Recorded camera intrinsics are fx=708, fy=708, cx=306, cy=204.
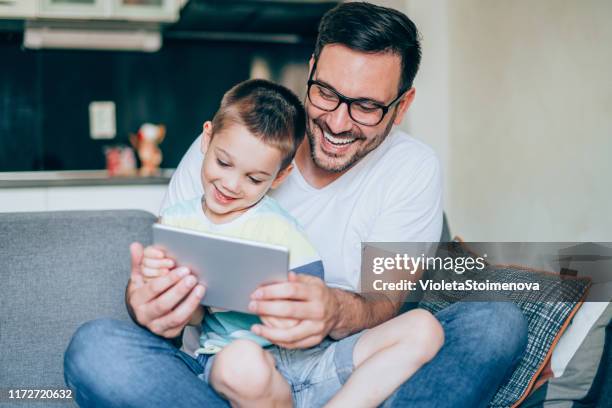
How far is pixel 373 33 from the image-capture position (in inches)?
63.6

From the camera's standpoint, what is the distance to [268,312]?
3.92 feet

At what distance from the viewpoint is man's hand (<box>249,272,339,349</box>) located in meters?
1.19

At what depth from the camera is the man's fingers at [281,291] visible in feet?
3.88

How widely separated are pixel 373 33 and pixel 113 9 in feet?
8.39

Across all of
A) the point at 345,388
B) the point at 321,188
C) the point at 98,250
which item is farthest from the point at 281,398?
the point at 98,250

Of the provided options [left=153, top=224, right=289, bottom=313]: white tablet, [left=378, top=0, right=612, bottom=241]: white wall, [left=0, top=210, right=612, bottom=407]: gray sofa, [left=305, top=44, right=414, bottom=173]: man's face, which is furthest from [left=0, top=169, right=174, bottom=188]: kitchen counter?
[left=153, top=224, right=289, bottom=313]: white tablet

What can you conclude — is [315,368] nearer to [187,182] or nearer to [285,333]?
[285,333]

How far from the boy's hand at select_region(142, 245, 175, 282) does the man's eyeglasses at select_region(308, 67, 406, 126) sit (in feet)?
1.82

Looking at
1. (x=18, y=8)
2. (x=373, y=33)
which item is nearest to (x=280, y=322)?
(x=373, y=33)

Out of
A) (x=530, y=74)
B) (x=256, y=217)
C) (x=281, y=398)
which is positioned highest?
(x=530, y=74)

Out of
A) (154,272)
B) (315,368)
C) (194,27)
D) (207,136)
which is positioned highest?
(194,27)

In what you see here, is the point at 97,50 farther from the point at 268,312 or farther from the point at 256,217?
the point at 268,312

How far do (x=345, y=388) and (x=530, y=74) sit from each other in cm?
160

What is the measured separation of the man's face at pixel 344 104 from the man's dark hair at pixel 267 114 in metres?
0.10
